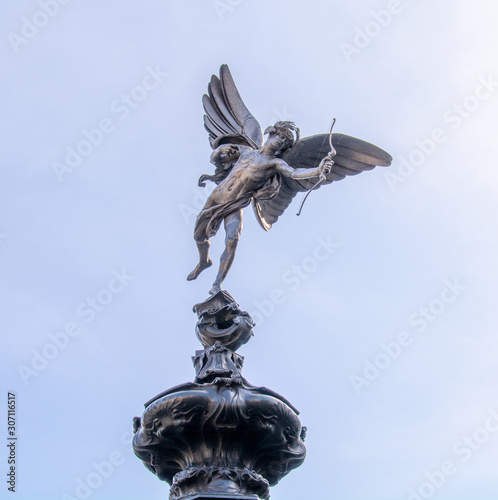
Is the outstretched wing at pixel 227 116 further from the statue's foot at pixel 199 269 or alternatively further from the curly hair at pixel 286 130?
the statue's foot at pixel 199 269

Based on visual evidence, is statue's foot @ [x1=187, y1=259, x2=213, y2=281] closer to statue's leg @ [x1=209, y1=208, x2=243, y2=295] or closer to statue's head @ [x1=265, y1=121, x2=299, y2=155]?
statue's leg @ [x1=209, y1=208, x2=243, y2=295]

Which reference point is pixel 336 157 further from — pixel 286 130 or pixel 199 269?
pixel 199 269

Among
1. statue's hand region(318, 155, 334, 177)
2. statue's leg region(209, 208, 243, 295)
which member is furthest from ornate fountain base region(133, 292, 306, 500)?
statue's hand region(318, 155, 334, 177)

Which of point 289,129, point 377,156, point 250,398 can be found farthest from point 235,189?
point 250,398

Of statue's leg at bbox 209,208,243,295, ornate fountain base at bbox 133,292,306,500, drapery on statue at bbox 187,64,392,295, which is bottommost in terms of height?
ornate fountain base at bbox 133,292,306,500

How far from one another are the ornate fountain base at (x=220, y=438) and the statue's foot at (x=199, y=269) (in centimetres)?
261

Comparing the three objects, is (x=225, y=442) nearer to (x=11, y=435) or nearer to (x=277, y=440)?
(x=277, y=440)

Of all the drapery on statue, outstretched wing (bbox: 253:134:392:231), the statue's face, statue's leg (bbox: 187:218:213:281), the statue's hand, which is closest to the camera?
the statue's hand

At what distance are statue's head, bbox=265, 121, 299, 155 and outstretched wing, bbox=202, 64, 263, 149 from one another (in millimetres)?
520

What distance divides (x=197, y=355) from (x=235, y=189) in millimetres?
2556

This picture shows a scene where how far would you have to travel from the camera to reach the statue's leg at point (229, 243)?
1018cm

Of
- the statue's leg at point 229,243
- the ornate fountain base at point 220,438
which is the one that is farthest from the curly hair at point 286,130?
the ornate fountain base at point 220,438

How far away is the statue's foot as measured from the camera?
1106 centimetres

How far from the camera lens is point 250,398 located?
823 cm
